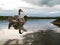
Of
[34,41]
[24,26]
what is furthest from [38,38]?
[24,26]

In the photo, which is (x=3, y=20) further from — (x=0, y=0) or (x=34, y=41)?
(x=34, y=41)

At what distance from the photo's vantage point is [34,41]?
1.68 meters

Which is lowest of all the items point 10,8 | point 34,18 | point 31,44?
point 31,44

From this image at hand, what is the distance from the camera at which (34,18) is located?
1802mm

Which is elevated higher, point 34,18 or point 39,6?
point 39,6

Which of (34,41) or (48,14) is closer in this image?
(34,41)

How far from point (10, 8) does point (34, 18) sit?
32 centimetres

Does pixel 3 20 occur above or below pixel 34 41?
above

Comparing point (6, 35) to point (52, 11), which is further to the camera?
point (52, 11)

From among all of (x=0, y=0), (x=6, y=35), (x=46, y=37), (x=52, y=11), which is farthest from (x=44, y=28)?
(x=0, y=0)

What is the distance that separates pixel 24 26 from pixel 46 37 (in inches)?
11.6

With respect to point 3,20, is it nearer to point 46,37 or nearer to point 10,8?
point 10,8

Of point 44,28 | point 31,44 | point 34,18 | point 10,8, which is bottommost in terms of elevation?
point 31,44

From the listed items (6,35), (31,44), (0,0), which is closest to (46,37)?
(31,44)
